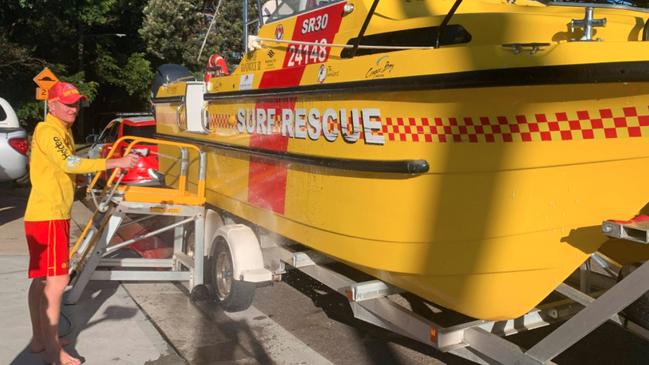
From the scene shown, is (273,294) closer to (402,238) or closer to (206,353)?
(206,353)

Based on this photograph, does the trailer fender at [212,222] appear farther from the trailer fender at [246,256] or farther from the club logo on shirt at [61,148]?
the club logo on shirt at [61,148]

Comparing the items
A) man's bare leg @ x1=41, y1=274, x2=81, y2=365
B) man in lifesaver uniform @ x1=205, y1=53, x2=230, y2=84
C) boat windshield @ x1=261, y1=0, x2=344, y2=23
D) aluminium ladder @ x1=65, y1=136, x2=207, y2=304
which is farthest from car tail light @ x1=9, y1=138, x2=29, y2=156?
man's bare leg @ x1=41, y1=274, x2=81, y2=365

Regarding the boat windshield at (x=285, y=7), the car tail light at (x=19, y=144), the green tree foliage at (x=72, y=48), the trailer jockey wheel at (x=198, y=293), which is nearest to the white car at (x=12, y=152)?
the car tail light at (x=19, y=144)

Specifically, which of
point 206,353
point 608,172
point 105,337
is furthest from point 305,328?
point 608,172

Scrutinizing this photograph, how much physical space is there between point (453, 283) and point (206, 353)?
6.96 feet

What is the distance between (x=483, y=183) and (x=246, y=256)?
2344 mm

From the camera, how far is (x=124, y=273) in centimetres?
539

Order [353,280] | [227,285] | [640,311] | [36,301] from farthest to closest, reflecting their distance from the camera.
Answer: [227,285], [353,280], [36,301], [640,311]

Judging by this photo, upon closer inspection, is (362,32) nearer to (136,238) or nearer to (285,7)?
(285,7)

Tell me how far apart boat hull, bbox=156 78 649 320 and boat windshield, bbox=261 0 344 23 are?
1.17 meters

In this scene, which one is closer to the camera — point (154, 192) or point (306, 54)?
point (306, 54)

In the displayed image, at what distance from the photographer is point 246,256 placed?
4.73 meters

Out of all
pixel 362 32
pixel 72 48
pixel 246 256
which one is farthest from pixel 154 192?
pixel 72 48

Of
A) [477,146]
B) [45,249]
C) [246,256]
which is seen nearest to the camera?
[477,146]
